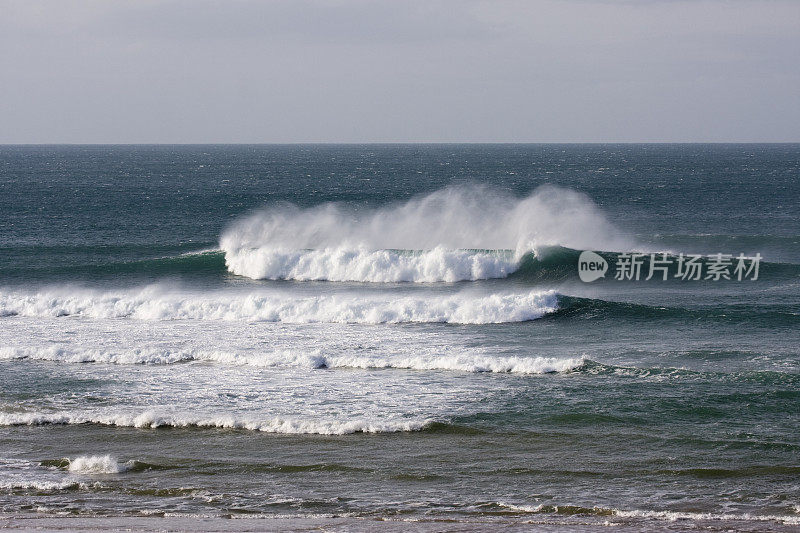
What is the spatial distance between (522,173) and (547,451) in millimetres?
88012

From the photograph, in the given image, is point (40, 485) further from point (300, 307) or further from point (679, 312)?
point (679, 312)

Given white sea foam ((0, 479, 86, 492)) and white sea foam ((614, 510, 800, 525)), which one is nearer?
white sea foam ((614, 510, 800, 525))

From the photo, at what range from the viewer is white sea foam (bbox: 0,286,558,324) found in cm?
2217

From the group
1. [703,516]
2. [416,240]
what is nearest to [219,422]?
[703,516]

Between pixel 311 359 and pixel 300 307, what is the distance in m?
5.19

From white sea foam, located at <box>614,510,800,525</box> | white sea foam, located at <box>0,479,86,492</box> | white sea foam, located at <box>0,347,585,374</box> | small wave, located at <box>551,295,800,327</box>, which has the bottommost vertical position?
white sea foam, located at <box>0,479,86,492</box>

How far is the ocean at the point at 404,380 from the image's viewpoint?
1108cm

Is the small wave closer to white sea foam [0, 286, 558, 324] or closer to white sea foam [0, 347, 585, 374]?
white sea foam [0, 286, 558, 324]

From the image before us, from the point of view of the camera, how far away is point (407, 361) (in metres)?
17.7

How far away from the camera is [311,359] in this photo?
17922mm

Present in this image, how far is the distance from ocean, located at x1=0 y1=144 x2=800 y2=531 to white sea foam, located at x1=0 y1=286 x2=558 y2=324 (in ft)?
0.28

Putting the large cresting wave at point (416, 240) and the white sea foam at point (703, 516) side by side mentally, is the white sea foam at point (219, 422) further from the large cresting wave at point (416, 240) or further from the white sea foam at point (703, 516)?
the large cresting wave at point (416, 240)

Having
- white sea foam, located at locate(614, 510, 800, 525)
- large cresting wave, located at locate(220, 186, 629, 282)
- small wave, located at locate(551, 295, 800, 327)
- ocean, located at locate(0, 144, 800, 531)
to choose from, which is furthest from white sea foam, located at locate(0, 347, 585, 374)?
large cresting wave, located at locate(220, 186, 629, 282)

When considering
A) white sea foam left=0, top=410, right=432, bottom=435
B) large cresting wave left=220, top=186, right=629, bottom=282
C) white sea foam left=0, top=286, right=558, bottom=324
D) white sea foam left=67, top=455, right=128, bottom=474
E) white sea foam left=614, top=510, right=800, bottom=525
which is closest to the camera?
white sea foam left=614, top=510, right=800, bottom=525
